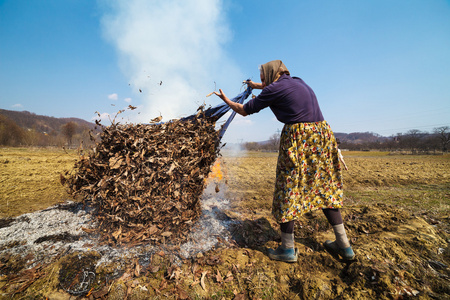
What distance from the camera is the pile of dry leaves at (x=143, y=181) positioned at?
9.00 feet

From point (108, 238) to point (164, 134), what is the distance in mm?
1723

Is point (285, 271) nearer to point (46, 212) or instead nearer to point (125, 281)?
point (125, 281)

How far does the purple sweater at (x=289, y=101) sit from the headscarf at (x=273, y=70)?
0.14 metres

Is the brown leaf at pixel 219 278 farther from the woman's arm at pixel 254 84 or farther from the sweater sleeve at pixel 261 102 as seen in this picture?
the woman's arm at pixel 254 84

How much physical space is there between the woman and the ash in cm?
113

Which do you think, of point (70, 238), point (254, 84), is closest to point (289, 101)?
point (254, 84)

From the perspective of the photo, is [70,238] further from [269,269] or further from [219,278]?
[269,269]

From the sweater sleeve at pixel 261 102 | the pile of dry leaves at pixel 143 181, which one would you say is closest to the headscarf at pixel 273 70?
the sweater sleeve at pixel 261 102

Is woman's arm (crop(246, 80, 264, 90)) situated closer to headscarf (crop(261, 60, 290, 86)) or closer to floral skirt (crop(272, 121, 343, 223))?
headscarf (crop(261, 60, 290, 86))

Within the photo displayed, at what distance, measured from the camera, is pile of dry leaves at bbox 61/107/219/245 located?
2744mm

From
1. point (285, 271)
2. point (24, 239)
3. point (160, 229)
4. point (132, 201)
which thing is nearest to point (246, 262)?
point (285, 271)

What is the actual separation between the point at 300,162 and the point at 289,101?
0.79m

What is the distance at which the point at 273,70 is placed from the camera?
8.79 ft

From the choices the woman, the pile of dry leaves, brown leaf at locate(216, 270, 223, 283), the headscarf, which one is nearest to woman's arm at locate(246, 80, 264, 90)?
the headscarf
